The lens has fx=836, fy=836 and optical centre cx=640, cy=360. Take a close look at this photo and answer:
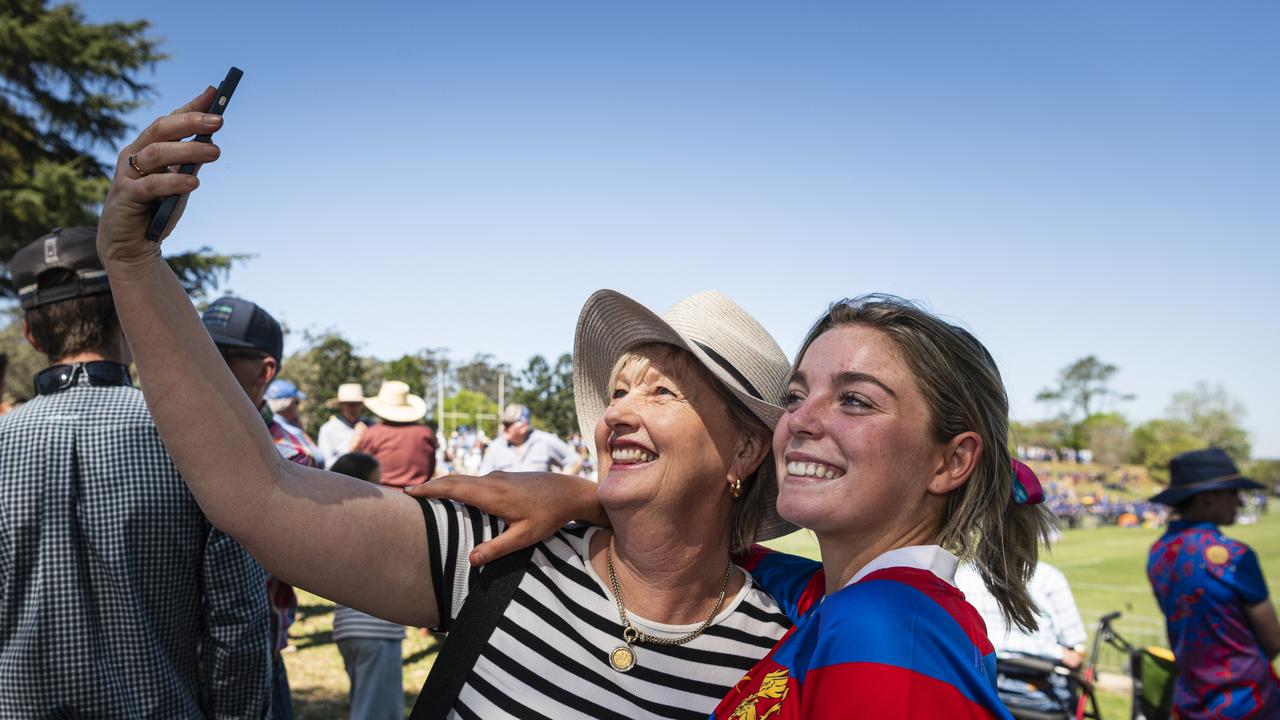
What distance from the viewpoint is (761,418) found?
7.61ft

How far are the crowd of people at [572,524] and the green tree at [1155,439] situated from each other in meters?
90.1

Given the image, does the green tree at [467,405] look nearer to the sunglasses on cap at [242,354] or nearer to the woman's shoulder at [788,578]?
the sunglasses on cap at [242,354]

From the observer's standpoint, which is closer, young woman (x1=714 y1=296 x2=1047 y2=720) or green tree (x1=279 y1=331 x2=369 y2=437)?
young woman (x1=714 y1=296 x2=1047 y2=720)

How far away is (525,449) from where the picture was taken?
10.9m

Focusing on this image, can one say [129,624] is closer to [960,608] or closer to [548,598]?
[548,598]

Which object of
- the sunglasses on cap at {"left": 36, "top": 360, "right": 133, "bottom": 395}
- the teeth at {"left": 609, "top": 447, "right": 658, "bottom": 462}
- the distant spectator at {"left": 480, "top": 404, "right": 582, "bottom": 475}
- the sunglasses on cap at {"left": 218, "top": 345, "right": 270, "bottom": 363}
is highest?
the sunglasses on cap at {"left": 218, "top": 345, "right": 270, "bottom": 363}

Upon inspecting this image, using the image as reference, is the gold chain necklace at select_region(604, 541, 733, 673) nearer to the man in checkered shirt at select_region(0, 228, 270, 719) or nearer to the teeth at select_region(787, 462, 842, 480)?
the teeth at select_region(787, 462, 842, 480)

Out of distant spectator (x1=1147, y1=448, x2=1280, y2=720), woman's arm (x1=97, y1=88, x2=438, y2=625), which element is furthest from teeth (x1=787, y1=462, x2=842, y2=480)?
distant spectator (x1=1147, y1=448, x2=1280, y2=720)

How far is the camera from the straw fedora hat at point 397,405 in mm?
8352

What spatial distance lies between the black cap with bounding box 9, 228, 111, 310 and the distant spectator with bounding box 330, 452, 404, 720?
233 centimetres

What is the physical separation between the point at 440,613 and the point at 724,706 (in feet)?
2.21

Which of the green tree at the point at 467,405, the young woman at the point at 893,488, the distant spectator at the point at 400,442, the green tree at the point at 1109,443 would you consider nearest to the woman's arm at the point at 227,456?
the young woman at the point at 893,488

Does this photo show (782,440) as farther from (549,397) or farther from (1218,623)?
(549,397)

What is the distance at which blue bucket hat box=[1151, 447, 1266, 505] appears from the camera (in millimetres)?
5156
